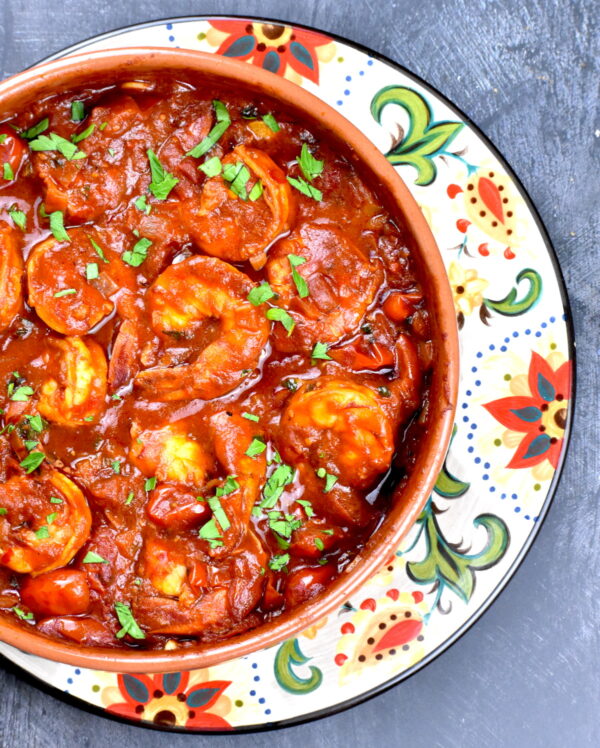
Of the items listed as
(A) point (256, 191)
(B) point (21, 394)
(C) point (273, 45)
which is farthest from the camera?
(C) point (273, 45)

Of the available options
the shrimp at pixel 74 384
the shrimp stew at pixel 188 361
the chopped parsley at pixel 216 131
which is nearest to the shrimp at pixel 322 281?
the shrimp stew at pixel 188 361

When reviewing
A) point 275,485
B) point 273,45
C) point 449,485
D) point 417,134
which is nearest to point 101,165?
point 273,45

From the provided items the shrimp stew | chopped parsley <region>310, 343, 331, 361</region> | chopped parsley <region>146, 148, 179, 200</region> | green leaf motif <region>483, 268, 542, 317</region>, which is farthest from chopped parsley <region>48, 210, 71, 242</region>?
green leaf motif <region>483, 268, 542, 317</region>

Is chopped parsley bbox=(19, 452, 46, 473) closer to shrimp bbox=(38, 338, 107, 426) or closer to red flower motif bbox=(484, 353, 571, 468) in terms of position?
shrimp bbox=(38, 338, 107, 426)

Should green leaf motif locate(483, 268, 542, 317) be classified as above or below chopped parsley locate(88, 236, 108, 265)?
above

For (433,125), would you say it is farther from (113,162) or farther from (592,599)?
(592,599)

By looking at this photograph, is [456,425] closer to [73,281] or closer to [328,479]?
[328,479]
